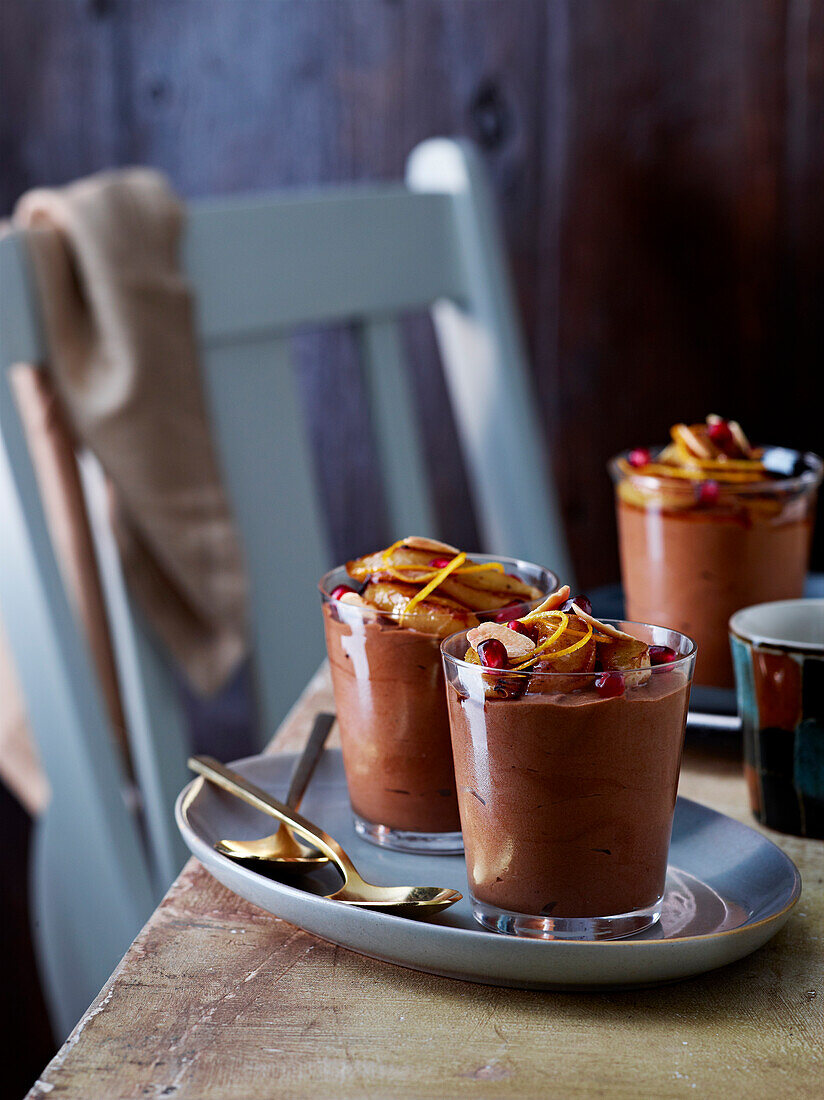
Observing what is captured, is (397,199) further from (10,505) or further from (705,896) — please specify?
(705,896)

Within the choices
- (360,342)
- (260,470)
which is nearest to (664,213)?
(360,342)

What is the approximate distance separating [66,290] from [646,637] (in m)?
0.60

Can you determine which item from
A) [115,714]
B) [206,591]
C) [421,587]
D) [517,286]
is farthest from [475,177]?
[421,587]

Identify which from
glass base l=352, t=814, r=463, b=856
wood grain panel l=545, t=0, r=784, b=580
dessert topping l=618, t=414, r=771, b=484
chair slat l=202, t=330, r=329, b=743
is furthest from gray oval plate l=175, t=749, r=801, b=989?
wood grain panel l=545, t=0, r=784, b=580

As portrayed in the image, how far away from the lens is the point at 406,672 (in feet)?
1.53

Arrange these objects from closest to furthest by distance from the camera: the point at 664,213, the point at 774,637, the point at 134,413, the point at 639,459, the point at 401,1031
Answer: the point at 401,1031, the point at 774,637, the point at 639,459, the point at 134,413, the point at 664,213

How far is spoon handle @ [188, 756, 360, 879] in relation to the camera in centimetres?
44

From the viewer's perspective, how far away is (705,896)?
43cm

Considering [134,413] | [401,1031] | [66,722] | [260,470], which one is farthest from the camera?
[260,470]

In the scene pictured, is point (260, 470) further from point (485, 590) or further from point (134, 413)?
point (485, 590)

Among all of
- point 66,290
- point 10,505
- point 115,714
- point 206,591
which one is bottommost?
point 115,714

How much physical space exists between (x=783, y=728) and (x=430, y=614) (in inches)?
6.7

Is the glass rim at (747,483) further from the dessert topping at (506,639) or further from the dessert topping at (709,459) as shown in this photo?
the dessert topping at (506,639)

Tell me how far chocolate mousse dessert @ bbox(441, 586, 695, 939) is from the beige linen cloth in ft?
1.81
